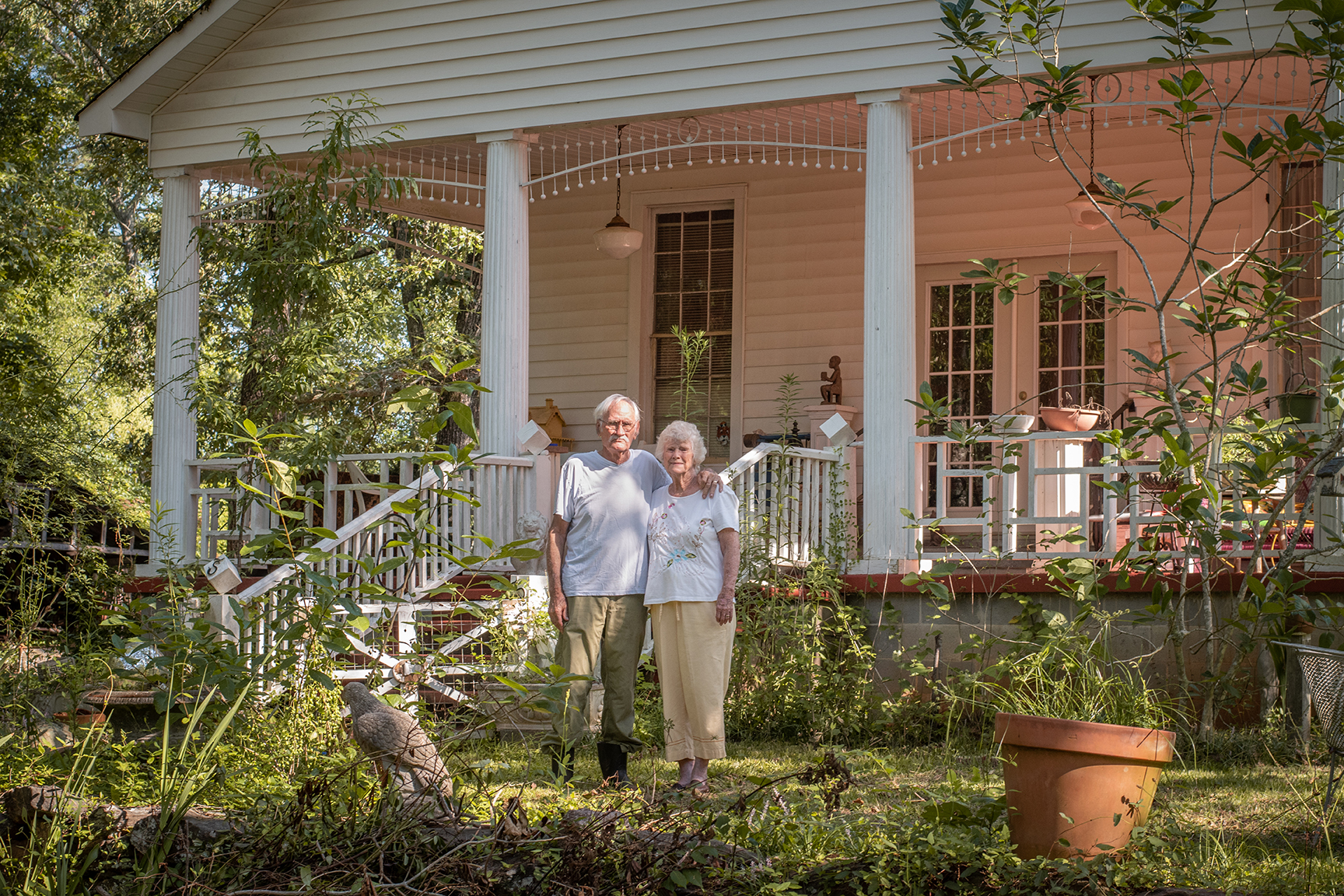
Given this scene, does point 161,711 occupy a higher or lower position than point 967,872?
higher

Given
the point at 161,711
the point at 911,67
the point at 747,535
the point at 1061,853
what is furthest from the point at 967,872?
the point at 911,67

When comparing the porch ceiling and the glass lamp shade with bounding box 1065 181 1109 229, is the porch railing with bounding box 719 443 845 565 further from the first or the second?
the glass lamp shade with bounding box 1065 181 1109 229

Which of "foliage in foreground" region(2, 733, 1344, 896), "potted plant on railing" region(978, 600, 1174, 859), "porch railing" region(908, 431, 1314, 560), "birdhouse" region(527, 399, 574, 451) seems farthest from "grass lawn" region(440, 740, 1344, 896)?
"birdhouse" region(527, 399, 574, 451)

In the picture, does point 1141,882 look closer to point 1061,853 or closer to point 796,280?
point 1061,853

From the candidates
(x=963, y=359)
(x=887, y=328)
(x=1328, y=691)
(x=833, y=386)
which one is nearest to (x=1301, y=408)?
(x=887, y=328)

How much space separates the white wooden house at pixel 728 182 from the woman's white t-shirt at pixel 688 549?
2405 mm

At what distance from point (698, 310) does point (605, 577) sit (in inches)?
227

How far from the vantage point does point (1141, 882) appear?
330 cm

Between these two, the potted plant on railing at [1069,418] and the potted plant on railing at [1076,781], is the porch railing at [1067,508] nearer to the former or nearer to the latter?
the potted plant on railing at [1069,418]

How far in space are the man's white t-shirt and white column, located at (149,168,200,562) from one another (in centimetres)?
507

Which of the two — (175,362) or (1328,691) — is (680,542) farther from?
(175,362)

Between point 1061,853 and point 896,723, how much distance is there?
115 inches

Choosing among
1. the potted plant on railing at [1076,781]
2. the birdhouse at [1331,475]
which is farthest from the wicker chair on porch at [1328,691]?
the birdhouse at [1331,475]

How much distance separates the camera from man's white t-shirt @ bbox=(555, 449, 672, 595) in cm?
515
